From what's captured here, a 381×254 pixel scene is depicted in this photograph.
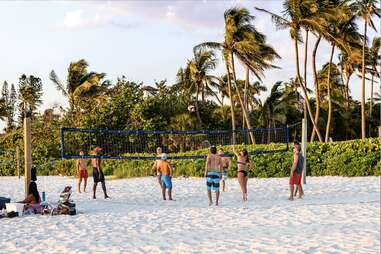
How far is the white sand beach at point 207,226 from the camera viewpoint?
22.1 ft

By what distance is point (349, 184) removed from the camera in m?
15.0

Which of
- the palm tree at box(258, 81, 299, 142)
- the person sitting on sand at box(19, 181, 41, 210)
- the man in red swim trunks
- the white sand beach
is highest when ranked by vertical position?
the palm tree at box(258, 81, 299, 142)

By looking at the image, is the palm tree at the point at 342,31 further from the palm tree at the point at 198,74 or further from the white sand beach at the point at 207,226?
the white sand beach at the point at 207,226

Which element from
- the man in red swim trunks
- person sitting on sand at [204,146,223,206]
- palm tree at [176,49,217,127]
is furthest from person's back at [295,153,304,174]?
palm tree at [176,49,217,127]

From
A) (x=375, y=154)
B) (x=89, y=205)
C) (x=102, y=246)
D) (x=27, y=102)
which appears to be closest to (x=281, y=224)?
(x=102, y=246)

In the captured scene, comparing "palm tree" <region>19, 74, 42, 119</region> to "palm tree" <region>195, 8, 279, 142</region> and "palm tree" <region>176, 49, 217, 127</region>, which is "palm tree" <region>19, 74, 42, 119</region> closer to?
"palm tree" <region>176, 49, 217, 127</region>

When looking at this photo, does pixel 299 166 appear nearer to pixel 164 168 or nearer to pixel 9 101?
pixel 164 168

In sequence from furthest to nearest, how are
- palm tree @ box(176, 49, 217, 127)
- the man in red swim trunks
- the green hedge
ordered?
palm tree @ box(176, 49, 217, 127) → the green hedge → the man in red swim trunks

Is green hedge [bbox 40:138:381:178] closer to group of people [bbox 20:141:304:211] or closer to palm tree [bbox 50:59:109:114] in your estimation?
group of people [bbox 20:141:304:211]

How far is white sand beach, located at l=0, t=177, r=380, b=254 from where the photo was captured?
22.1 feet

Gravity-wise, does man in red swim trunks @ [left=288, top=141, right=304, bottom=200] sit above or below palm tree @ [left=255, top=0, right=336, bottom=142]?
below

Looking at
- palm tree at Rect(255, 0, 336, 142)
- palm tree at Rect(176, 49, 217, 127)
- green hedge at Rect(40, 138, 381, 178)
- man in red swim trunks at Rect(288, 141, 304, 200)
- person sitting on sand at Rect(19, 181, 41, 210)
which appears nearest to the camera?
person sitting on sand at Rect(19, 181, 41, 210)

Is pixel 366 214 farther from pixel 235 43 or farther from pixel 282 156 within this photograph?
pixel 235 43

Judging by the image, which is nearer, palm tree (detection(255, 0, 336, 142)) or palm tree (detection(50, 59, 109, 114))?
palm tree (detection(255, 0, 336, 142))
